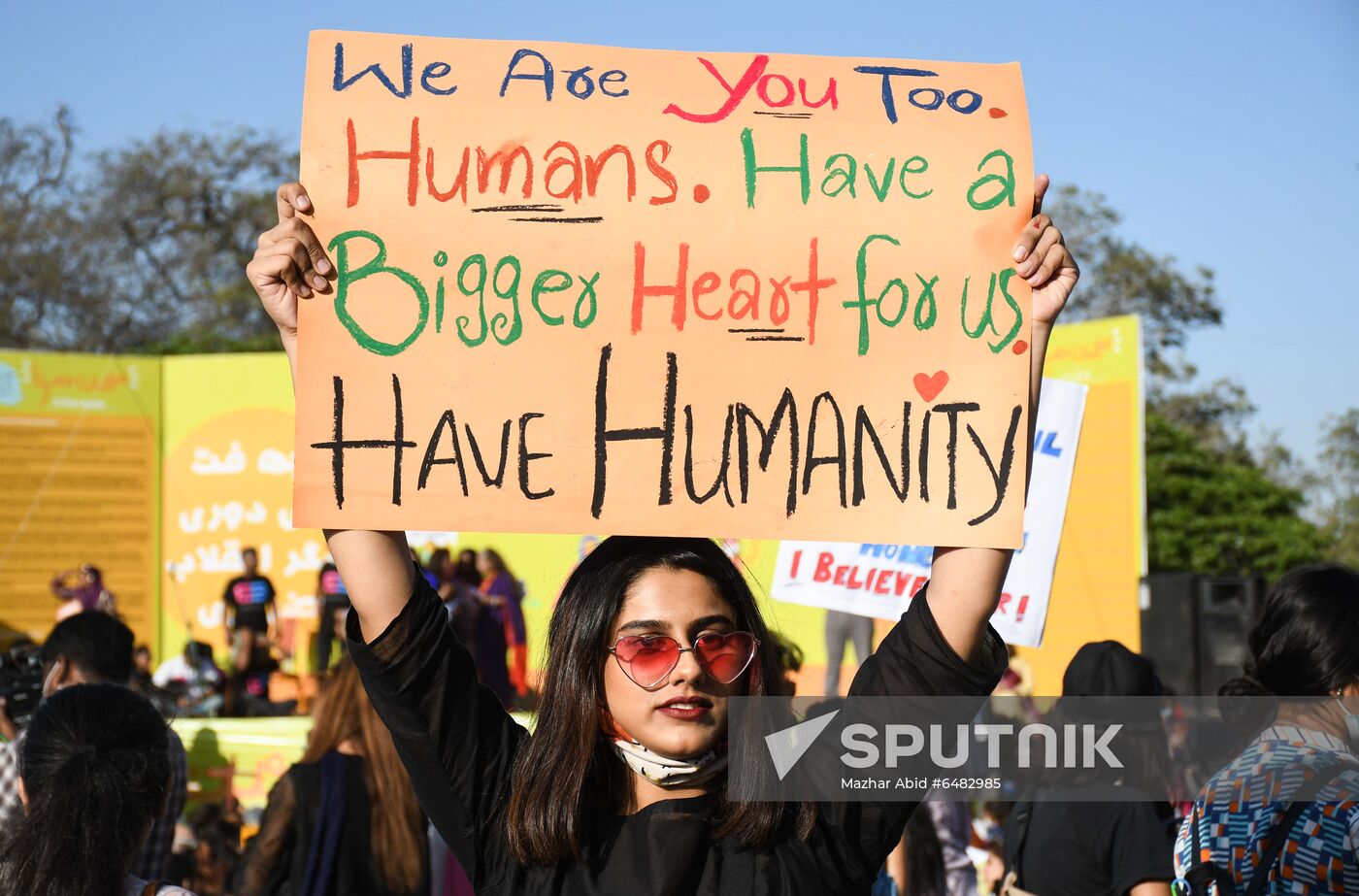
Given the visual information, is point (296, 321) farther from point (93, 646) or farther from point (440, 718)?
point (93, 646)

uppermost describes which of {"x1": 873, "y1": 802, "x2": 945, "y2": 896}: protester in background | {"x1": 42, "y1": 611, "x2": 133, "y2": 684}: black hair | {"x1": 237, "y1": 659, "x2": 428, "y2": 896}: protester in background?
{"x1": 42, "y1": 611, "x2": 133, "y2": 684}: black hair

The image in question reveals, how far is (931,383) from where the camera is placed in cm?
208

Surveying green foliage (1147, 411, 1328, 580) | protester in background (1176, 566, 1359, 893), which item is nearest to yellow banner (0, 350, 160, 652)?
protester in background (1176, 566, 1359, 893)

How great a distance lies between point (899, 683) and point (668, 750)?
0.34 m

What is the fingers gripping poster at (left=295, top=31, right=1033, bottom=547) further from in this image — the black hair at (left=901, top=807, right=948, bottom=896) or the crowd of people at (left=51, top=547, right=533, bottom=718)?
the crowd of people at (left=51, top=547, right=533, bottom=718)

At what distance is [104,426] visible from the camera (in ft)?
40.9

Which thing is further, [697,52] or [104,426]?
[104,426]

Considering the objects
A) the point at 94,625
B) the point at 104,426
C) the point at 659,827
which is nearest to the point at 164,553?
the point at 104,426

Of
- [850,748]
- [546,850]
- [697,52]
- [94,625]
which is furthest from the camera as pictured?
[94,625]

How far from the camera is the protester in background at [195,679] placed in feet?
36.5

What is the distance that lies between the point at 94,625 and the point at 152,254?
26.1 meters

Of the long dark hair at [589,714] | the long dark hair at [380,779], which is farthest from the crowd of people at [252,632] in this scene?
the long dark hair at [589,714]

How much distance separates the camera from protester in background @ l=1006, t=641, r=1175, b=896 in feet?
10.8

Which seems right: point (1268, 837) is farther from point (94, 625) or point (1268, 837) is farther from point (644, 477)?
point (94, 625)
